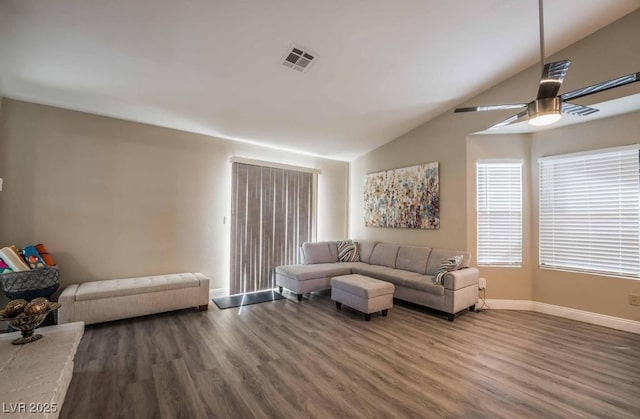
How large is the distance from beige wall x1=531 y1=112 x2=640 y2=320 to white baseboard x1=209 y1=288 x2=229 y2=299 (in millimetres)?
4816

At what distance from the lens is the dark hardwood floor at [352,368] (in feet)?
6.22

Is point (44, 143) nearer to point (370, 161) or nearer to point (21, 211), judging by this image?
point (21, 211)

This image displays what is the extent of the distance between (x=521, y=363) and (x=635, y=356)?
1.21 meters

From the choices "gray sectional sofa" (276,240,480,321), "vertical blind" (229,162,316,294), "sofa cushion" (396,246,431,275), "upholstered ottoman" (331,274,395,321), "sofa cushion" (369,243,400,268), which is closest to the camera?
"upholstered ottoman" (331,274,395,321)

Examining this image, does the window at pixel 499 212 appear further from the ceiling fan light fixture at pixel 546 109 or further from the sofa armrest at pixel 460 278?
the ceiling fan light fixture at pixel 546 109

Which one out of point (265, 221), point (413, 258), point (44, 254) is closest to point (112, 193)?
point (44, 254)

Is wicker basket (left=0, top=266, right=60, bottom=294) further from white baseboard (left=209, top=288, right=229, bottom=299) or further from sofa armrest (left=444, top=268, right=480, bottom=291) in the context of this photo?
sofa armrest (left=444, top=268, right=480, bottom=291)

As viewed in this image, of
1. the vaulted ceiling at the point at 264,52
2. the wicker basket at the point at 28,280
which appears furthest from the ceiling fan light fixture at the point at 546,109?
the wicker basket at the point at 28,280

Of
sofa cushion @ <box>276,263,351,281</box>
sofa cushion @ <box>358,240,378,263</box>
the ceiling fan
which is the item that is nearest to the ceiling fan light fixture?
the ceiling fan

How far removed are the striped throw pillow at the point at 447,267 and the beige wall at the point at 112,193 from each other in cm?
336

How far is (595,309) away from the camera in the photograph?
3.47 meters

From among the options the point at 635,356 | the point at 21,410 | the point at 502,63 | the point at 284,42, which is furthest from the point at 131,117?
the point at 635,356

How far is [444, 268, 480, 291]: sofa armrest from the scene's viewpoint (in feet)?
11.6

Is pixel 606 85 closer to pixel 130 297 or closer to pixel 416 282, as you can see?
pixel 416 282
